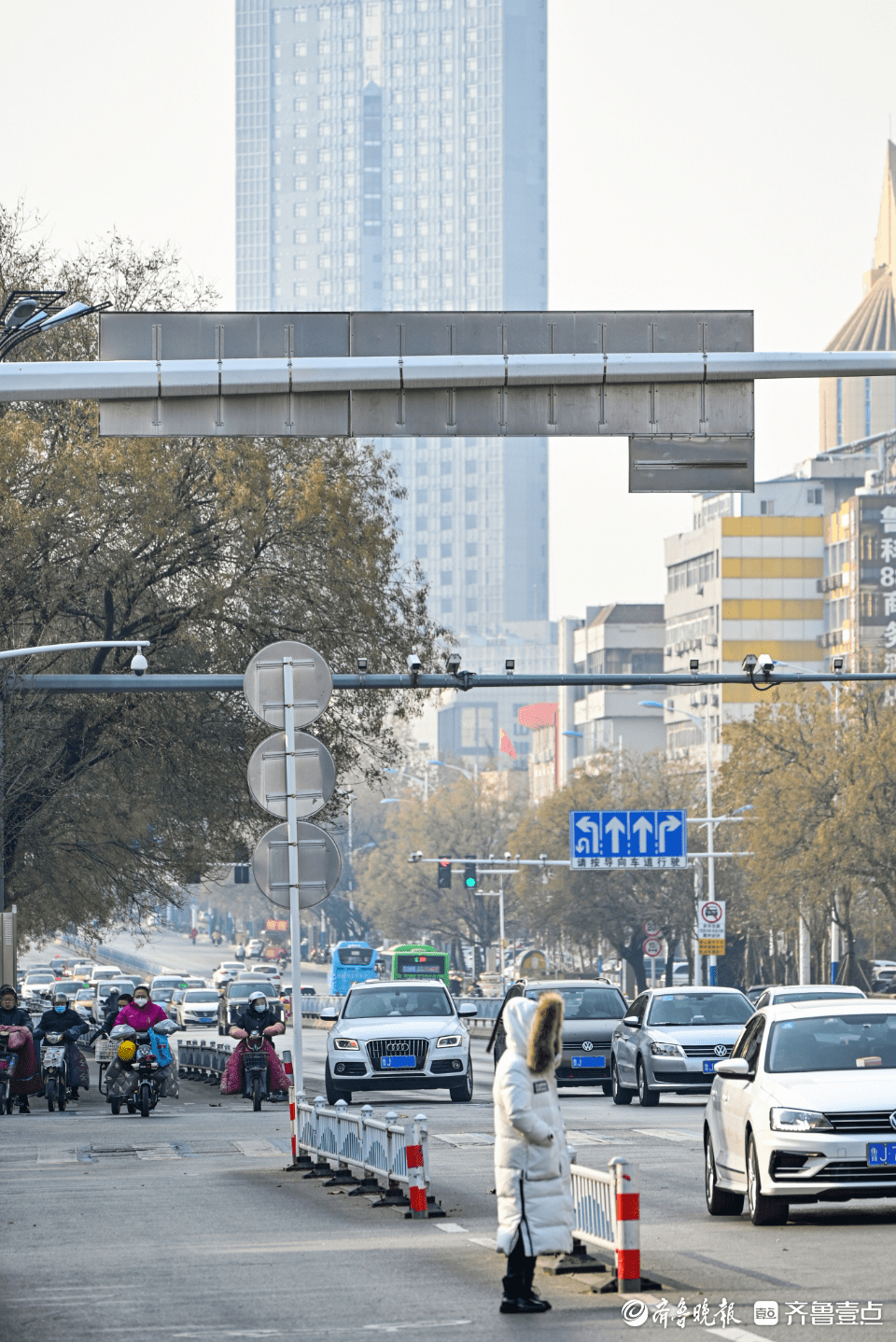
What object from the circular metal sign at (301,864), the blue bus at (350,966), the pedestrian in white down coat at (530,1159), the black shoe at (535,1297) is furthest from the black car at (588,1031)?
the blue bus at (350,966)

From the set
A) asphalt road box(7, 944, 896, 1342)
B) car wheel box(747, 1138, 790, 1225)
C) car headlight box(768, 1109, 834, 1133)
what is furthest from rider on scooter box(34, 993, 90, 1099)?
car headlight box(768, 1109, 834, 1133)

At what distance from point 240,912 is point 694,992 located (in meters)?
155

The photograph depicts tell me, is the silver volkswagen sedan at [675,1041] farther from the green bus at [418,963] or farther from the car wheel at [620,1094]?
the green bus at [418,963]

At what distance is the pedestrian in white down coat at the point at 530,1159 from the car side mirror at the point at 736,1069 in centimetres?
407

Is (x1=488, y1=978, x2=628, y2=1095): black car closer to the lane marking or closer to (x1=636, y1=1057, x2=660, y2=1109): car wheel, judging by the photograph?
(x1=636, y1=1057, x2=660, y2=1109): car wheel

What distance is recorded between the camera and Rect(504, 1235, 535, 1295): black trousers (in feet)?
35.0

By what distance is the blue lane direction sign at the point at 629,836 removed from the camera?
66188 mm

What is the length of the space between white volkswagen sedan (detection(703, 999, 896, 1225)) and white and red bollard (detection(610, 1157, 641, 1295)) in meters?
2.69

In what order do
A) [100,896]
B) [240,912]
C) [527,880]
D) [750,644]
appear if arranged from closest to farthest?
[100,896], [527,880], [750,644], [240,912]

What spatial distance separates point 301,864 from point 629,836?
4820 cm

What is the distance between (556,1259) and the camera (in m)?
12.6

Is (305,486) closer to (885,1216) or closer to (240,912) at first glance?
(885,1216)

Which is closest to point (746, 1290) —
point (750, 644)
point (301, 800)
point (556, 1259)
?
point (556, 1259)

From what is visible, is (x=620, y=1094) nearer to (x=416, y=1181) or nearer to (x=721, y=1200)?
(x=721, y=1200)
